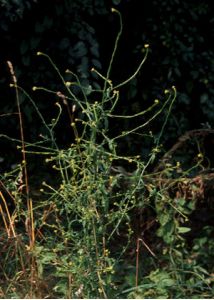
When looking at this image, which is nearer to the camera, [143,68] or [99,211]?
[99,211]

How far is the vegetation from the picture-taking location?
4301 millimetres

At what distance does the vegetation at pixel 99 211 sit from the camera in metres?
4.30

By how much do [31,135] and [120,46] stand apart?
1.10m

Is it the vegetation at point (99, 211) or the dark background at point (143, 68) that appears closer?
the vegetation at point (99, 211)

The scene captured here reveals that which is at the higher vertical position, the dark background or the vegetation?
the dark background

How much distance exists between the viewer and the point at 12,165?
7355 mm

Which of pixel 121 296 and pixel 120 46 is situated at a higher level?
pixel 120 46

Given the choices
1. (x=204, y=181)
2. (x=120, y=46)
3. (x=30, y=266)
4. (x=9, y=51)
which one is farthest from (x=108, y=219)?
(x=120, y=46)

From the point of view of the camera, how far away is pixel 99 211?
171 inches

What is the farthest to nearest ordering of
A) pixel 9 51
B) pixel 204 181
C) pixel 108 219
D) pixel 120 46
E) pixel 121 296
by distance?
pixel 120 46
pixel 9 51
pixel 204 181
pixel 121 296
pixel 108 219

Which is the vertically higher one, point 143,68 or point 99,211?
point 143,68

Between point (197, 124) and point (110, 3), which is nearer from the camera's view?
point (110, 3)

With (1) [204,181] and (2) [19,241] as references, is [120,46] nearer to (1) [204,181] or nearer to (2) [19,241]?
(1) [204,181]

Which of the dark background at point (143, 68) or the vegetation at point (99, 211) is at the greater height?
the dark background at point (143, 68)
